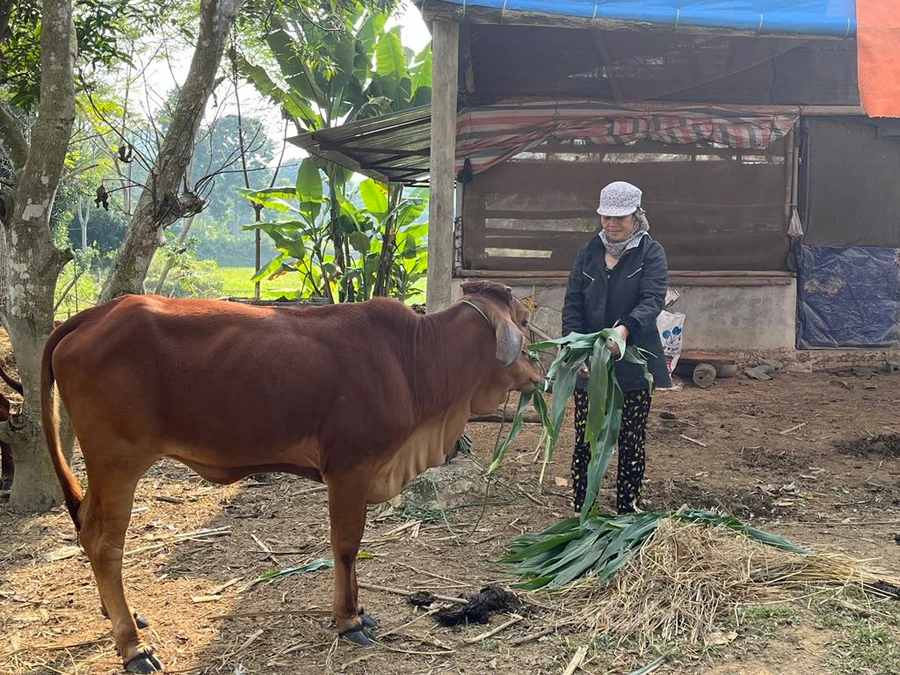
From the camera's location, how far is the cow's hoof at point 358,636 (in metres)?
3.55

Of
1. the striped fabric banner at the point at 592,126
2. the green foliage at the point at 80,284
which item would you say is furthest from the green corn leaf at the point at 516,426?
the green foliage at the point at 80,284

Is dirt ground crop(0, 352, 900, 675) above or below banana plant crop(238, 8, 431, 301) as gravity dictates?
below

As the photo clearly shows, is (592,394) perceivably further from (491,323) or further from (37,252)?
(37,252)

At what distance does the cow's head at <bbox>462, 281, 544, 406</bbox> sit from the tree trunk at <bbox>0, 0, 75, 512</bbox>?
2.70m

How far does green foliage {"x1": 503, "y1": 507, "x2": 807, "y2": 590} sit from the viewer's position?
13.0 feet

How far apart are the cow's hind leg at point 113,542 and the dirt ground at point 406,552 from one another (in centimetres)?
13

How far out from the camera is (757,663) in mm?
3170

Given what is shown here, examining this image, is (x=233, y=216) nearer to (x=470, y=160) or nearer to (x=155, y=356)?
(x=470, y=160)

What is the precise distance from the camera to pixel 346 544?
3613 millimetres

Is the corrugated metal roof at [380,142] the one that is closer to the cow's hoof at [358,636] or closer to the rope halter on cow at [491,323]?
the rope halter on cow at [491,323]

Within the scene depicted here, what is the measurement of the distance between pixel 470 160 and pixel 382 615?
624cm

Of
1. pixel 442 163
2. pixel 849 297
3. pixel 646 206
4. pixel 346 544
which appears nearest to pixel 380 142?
pixel 442 163

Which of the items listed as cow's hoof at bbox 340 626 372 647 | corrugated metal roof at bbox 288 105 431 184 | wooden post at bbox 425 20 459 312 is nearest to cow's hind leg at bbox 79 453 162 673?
cow's hoof at bbox 340 626 372 647

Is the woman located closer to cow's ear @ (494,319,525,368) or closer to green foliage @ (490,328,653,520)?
green foliage @ (490,328,653,520)
